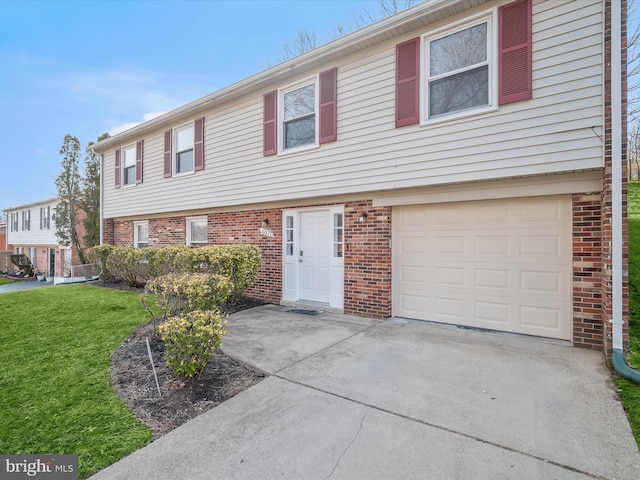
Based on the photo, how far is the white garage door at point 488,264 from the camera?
469 cm

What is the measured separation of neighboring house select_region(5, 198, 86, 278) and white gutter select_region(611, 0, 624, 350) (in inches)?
867

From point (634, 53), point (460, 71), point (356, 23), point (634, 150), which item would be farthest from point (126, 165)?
point (634, 150)

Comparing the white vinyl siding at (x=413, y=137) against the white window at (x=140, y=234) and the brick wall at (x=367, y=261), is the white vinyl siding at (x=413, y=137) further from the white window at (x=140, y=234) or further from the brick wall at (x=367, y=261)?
the white window at (x=140, y=234)

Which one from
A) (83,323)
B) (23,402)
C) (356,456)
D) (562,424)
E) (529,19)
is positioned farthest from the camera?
(83,323)

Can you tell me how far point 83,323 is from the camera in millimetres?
5594

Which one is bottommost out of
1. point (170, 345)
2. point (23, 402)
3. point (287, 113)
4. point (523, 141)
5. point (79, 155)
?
point (23, 402)

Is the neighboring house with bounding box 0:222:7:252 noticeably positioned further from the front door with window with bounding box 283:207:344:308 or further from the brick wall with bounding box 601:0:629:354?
the brick wall with bounding box 601:0:629:354

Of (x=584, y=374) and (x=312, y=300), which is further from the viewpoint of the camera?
(x=312, y=300)

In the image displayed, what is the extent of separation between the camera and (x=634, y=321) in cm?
446

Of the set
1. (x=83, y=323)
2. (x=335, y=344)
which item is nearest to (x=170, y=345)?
(x=335, y=344)

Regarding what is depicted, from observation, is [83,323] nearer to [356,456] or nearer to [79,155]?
[356,456]

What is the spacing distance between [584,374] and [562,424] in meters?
1.29

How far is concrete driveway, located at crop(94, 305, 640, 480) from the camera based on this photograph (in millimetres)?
2152

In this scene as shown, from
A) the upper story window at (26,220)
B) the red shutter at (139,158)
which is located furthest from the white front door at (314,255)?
the upper story window at (26,220)
